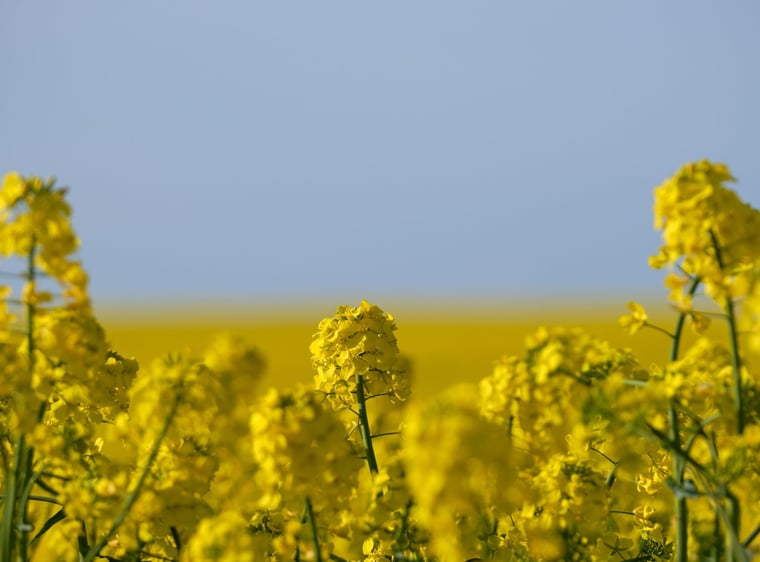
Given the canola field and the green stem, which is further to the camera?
the green stem

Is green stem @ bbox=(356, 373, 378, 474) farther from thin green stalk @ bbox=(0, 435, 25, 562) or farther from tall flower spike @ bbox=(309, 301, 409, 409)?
thin green stalk @ bbox=(0, 435, 25, 562)

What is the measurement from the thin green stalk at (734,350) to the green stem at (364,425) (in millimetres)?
1905

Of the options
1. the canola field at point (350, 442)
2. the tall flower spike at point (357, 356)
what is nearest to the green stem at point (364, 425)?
the tall flower spike at point (357, 356)

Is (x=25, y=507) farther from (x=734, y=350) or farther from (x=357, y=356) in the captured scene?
(x=734, y=350)

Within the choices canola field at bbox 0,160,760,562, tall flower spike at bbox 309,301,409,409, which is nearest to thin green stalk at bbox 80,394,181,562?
canola field at bbox 0,160,760,562

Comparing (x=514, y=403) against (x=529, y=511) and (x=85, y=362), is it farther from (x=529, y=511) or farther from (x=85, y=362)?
(x=85, y=362)

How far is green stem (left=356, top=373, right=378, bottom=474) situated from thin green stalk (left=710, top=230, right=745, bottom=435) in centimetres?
190

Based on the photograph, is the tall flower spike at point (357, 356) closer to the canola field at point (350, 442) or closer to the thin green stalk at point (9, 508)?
the canola field at point (350, 442)

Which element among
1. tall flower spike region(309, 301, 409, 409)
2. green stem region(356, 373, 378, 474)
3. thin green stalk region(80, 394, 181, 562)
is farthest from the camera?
tall flower spike region(309, 301, 409, 409)

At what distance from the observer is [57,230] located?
373 cm

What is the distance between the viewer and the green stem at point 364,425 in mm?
5152

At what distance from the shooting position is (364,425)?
529 cm

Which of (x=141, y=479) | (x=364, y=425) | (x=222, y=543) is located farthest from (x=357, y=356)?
(x=222, y=543)

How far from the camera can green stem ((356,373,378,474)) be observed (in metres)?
5.15
